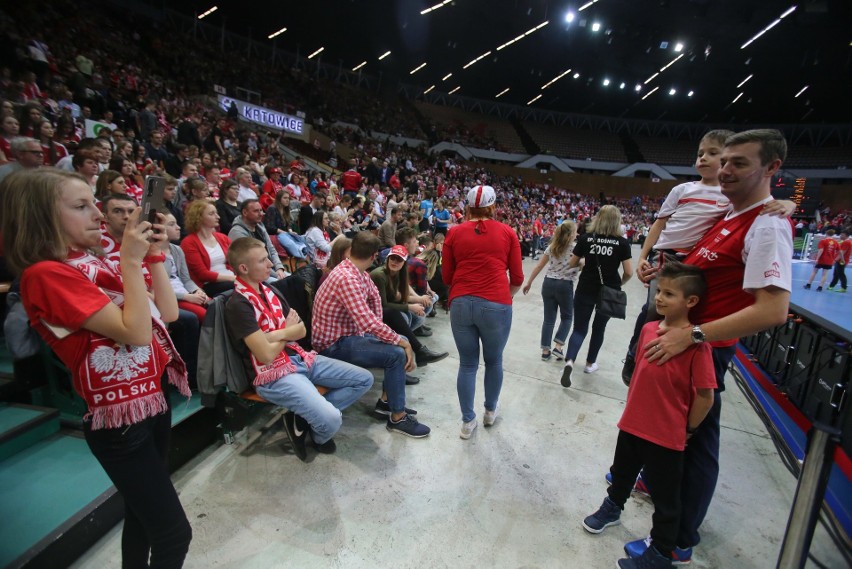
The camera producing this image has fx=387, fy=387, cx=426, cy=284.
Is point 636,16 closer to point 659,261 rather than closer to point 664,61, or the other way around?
point 664,61

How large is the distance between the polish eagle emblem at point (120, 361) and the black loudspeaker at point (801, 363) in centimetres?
498

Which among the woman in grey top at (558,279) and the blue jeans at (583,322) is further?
the woman in grey top at (558,279)

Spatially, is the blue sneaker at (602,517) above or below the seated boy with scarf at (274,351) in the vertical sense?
below

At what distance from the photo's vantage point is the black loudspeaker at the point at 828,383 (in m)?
3.09

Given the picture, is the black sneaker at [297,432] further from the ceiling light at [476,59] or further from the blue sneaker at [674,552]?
the ceiling light at [476,59]

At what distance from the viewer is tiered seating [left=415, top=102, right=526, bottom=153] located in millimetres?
29359

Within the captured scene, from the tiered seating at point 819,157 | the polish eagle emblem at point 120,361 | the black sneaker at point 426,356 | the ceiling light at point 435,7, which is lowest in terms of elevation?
the black sneaker at point 426,356

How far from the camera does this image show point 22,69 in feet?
23.8

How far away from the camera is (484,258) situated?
2.51 meters

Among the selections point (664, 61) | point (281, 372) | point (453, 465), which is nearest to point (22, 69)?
point (281, 372)

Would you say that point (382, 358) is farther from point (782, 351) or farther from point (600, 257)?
point (782, 351)

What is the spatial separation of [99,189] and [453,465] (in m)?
3.22

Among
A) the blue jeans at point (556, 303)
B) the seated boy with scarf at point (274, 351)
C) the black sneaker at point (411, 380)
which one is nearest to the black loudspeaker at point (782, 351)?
the blue jeans at point (556, 303)

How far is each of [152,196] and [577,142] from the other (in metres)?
37.5
